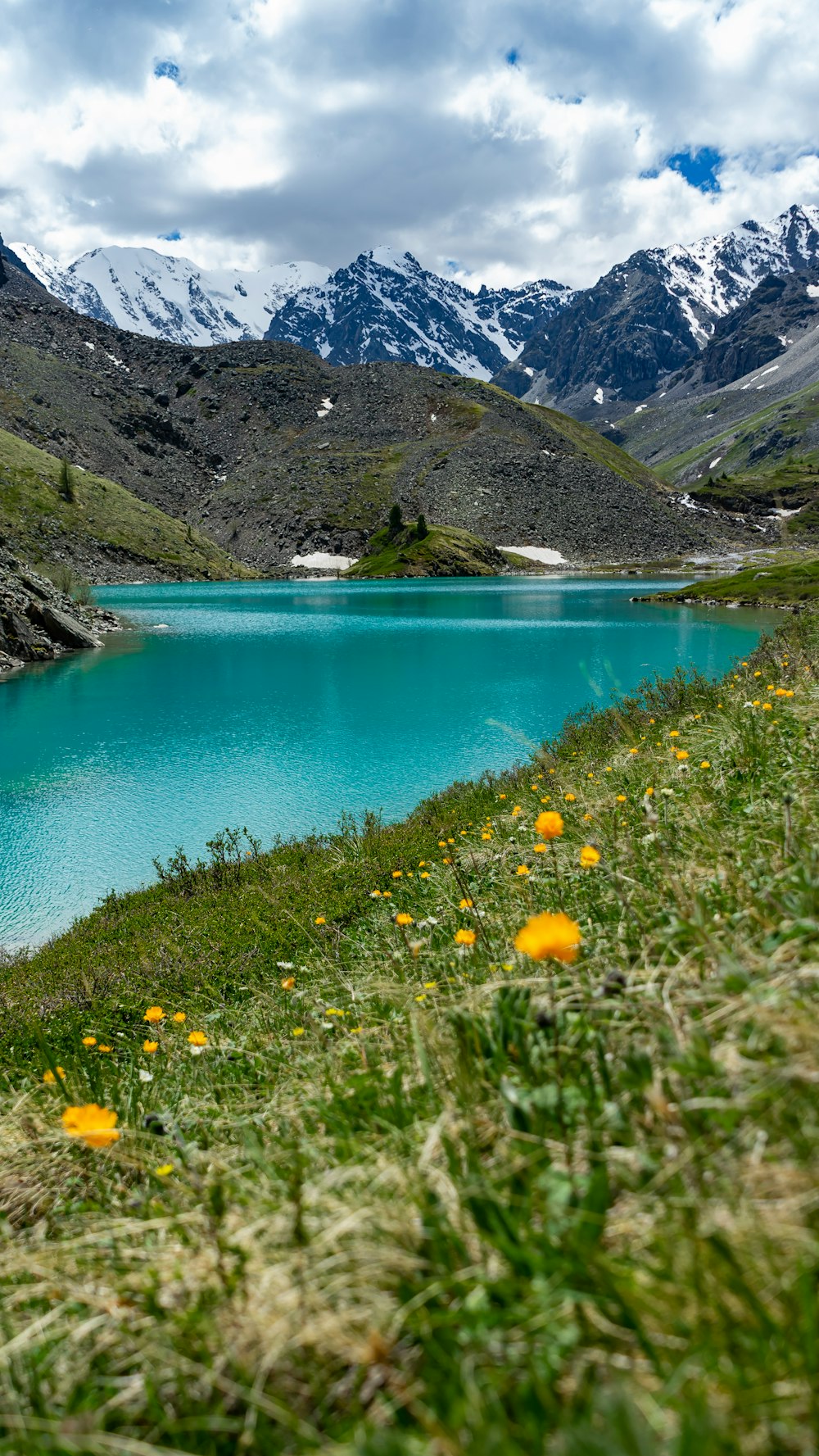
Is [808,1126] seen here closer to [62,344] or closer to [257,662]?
[257,662]

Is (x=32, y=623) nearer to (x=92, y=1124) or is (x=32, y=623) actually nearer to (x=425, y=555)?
(x=92, y=1124)

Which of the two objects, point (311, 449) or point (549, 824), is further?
point (311, 449)

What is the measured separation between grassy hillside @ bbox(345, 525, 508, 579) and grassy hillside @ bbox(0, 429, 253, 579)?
25737 mm

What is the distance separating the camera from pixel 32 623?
156ft

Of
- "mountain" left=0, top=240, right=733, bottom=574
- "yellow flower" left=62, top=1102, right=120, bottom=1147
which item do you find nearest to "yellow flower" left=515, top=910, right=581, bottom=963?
"yellow flower" left=62, top=1102, right=120, bottom=1147

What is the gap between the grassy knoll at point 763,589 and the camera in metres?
64.8

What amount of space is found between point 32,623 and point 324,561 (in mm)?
98554

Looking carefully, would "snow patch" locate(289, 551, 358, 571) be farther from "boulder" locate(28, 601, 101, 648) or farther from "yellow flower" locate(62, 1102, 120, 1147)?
"yellow flower" locate(62, 1102, 120, 1147)

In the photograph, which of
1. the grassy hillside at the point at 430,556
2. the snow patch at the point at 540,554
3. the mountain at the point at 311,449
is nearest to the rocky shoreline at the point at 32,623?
the grassy hillside at the point at 430,556

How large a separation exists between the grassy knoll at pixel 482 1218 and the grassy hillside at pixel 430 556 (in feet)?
417

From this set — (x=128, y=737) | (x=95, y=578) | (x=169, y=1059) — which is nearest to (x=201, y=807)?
(x=128, y=737)

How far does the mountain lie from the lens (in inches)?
5851

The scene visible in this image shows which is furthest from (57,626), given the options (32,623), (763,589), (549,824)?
(763,589)

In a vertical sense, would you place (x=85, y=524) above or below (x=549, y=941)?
above
